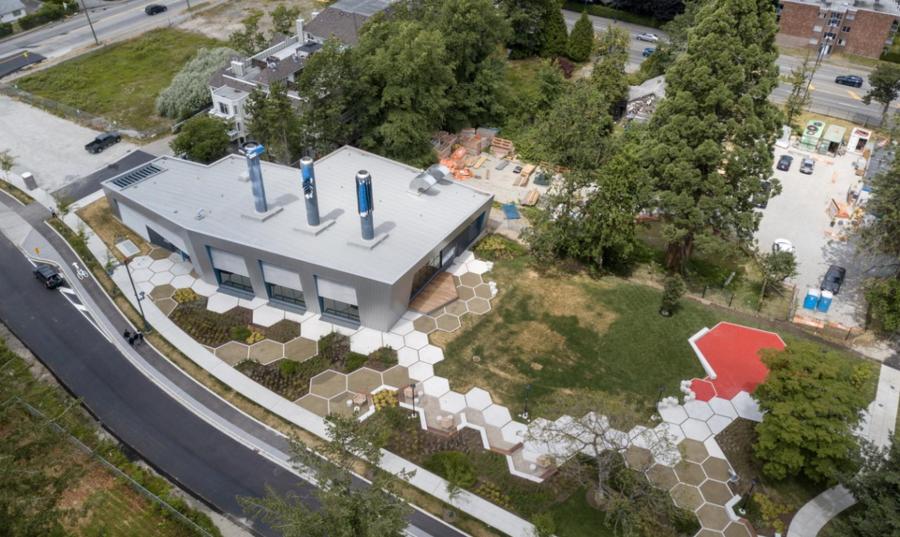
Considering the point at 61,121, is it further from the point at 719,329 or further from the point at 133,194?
the point at 719,329

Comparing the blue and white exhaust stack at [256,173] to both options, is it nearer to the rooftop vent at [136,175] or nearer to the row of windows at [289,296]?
the row of windows at [289,296]

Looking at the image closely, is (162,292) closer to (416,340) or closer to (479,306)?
(416,340)

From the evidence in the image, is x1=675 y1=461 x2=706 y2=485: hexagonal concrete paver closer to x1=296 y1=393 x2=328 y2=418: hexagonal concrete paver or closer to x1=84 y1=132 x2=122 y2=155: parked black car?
x1=296 y1=393 x2=328 y2=418: hexagonal concrete paver

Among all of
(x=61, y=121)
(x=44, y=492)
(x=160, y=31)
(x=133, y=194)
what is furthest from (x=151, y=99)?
(x=44, y=492)

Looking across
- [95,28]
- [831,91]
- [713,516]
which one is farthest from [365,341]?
[95,28]

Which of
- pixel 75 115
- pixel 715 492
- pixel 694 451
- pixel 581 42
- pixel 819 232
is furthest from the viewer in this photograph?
pixel 581 42
